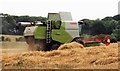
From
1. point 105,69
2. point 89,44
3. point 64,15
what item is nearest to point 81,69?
point 105,69

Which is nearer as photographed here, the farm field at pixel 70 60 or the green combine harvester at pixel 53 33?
the farm field at pixel 70 60

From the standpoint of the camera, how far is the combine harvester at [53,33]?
2588 centimetres

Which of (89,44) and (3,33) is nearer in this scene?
(89,44)

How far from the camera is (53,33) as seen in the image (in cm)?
2591

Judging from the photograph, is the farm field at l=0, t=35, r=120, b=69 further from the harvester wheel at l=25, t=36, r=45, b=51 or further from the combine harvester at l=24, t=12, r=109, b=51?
the harvester wheel at l=25, t=36, r=45, b=51

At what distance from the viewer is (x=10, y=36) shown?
46.8 metres

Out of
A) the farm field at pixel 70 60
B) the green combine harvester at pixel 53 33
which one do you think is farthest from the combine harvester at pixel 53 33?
the farm field at pixel 70 60

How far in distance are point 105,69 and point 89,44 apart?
1196 cm

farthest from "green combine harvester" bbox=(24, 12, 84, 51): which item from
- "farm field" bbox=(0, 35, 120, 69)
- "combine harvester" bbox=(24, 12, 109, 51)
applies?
"farm field" bbox=(0, 35, 120, 69)

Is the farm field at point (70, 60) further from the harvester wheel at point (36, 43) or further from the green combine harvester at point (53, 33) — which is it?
the harvester wheel at point (36, 43)

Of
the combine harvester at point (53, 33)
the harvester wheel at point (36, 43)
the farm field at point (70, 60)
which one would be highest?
the farm field at point (70, 60)

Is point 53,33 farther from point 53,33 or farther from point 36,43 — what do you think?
point 36,43

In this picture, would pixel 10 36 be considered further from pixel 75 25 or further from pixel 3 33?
pixel 75 25

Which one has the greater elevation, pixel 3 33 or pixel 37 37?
pixel 37 37
